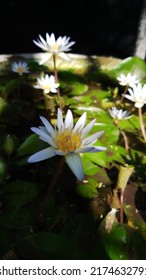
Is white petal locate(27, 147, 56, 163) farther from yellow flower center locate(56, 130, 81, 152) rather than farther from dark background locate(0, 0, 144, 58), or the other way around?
dark background locate(0, 0, 144, 58)

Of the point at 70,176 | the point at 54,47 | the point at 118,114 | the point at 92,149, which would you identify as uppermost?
the point at 54,47

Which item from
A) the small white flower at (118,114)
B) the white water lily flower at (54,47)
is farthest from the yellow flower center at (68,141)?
the white water lily flower at (54,47)

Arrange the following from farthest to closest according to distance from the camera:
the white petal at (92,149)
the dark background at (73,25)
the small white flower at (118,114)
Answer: the dark background at (73,25) → the small white flower at (118,114) → the white petal at (92,149)

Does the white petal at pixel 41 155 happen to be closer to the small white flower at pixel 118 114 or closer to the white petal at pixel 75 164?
the white petal at pixel 75 164

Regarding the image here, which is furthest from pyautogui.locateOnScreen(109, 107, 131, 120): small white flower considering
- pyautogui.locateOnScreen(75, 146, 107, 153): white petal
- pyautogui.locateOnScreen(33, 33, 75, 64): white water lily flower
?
pyautogui.locateOnScreen(75, 146, 107, 153): white petal

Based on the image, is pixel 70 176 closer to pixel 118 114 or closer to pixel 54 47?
pixel 118 114

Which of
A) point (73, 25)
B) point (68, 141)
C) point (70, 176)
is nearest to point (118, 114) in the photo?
point (70, 176)
